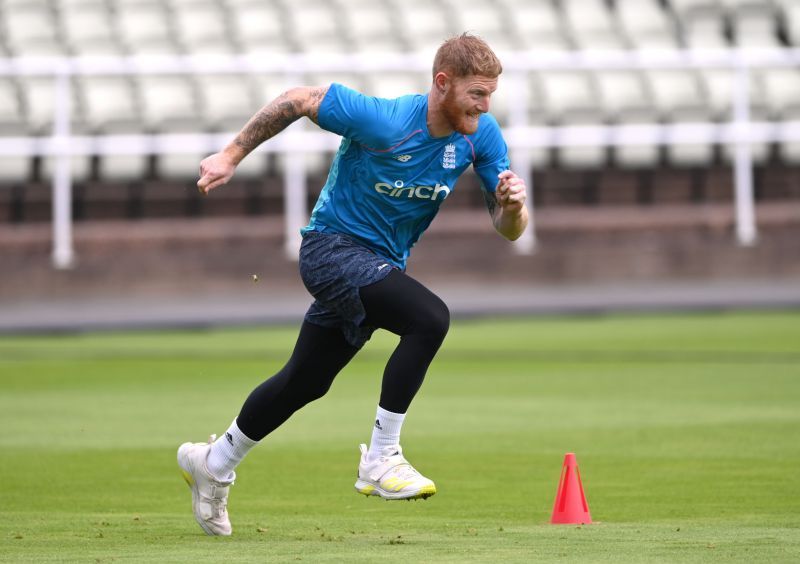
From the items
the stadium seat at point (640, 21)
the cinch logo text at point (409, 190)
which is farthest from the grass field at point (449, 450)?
the stadium seat at point (640, 21)

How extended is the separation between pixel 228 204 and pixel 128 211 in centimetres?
115

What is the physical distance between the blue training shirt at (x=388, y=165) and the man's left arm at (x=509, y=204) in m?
0.17

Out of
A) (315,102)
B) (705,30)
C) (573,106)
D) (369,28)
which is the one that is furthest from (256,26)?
(315,102)

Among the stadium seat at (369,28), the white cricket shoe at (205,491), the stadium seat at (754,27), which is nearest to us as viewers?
the white cricket shoe at (205,491)

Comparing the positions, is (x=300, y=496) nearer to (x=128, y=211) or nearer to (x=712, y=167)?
A: (x=128, y=211)

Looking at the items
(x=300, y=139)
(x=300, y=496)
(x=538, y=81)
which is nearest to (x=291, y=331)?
(x=300, y=139)

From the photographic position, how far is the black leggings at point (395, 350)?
6633mm

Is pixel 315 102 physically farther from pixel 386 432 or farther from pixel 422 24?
pixel 422 24

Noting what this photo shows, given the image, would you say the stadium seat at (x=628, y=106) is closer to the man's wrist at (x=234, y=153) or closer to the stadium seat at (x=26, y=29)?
the stadium seat at (x=26, y=29)

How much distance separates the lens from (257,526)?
6.99m

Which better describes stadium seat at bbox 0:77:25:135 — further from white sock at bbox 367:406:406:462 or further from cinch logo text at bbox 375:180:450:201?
white sock at bbox 367:406:406:462

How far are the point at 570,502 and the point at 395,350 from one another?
2.99 ft

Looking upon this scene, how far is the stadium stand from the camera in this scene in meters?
19.4

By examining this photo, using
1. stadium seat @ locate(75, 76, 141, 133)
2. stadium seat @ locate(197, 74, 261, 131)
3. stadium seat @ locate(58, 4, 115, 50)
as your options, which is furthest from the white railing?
stadium seat @ locate(58, 4, 115, 50)
